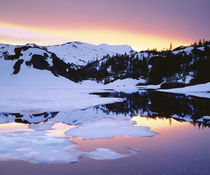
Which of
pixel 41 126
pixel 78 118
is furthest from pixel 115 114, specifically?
pixel 41 126

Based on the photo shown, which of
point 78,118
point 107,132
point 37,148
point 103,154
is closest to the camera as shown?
point 103,154

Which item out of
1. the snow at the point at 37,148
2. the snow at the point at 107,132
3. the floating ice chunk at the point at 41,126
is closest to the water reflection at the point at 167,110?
the snow at the point at 107,132

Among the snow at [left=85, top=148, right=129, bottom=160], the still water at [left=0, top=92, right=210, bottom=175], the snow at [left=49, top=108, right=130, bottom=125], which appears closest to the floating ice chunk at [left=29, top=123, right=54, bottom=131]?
the still water at [left=0, top=92, right=210, bottom=175]

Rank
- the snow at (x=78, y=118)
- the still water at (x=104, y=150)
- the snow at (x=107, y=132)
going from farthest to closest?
the snow at (x=78, y=118), the snow at (x=107, y=132), the still water at (x=104, y=150)

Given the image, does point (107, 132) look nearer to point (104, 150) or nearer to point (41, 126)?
point (104, 150)

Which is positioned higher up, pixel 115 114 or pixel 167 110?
pixel 167 110

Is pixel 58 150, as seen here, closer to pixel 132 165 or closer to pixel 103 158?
pixel 103 158

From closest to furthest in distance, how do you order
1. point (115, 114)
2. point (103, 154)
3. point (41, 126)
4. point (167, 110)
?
point (103, 154) → point (41, 126) → point (115, 114) → point (167, 110)

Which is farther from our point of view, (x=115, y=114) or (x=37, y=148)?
(x=115, y=114)

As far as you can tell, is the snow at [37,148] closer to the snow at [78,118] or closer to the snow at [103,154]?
the snow at [103,154]

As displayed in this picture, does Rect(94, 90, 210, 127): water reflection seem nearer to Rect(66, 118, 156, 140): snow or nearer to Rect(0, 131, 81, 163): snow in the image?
Rect(66, 118, 156, 140): snow

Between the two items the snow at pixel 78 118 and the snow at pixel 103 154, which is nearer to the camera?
the snow at pixel 103 154

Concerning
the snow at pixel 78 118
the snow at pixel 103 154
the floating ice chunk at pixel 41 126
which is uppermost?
the snow at pixel 103 154

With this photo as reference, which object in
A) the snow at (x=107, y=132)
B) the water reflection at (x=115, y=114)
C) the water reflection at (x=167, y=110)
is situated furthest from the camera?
the water reflection at (x=167, y=110)
